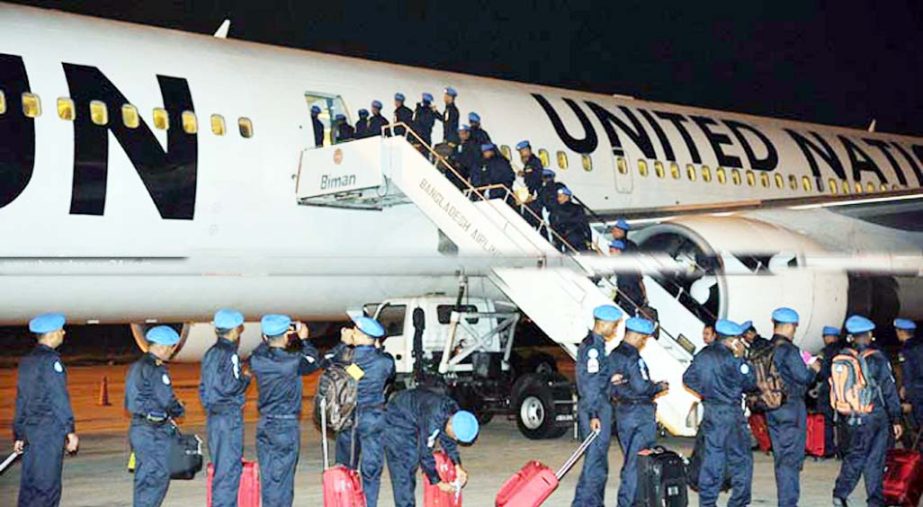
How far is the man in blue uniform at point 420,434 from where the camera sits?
7684 millimetres

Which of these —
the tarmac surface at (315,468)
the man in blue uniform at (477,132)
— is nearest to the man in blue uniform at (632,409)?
the tarmac surface at (315,468)

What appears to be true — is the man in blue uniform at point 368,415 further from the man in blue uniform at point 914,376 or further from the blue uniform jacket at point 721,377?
the man in blue uniform at point 914,376

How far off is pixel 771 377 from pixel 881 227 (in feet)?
29.5

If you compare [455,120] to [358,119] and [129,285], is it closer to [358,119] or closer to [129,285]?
[358,119]

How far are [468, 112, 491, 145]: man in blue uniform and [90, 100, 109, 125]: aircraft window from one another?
412cm

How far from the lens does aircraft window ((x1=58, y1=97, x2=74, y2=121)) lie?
11539mm

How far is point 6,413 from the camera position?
1825 cm

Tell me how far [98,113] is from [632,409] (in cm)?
599

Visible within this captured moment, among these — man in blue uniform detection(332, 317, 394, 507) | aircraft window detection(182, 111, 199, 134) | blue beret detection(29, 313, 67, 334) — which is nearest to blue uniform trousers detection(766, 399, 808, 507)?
man in blue uniform detection(332, 317, 394, 507)

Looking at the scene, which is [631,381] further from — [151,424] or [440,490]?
[151,424]

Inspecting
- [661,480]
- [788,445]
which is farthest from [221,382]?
[788,445]

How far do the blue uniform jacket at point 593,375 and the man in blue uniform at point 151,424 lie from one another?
9.71ft

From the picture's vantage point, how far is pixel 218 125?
1272cm

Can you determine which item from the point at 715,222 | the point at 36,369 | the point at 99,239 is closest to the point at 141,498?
the point at 36,369
